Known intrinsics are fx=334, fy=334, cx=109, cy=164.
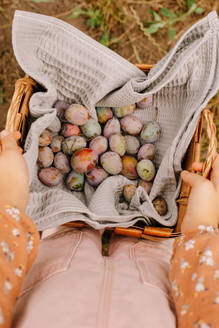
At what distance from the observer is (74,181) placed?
0.91 meters

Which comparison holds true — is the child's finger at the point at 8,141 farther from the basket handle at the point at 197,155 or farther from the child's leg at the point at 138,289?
the basket handle at the point at 197,155

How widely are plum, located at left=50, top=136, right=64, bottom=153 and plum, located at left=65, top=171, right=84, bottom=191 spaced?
0.08 meters

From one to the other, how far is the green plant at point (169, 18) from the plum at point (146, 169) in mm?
631

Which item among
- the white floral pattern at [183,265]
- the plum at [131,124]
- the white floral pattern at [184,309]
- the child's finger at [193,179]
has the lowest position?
the white floral pattern at [184,309]

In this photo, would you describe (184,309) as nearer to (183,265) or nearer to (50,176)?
(183,265)

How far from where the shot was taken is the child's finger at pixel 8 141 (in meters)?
0.72

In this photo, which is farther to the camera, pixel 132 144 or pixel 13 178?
pixel 132 144

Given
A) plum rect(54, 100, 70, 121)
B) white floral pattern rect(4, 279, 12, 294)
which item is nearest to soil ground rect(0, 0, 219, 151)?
plum rect(54, 100, 70, 121)

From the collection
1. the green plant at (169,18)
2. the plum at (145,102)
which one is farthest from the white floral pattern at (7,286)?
the green plant at (169,18)

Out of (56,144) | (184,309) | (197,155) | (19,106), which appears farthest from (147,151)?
(184,309)

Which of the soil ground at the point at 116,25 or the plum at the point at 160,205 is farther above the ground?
the soil ground at the point at 116,25

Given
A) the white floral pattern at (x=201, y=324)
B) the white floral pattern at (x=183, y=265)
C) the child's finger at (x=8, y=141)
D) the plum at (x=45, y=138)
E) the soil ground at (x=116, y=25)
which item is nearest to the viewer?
the white floral pattern at (x=201, y=324)

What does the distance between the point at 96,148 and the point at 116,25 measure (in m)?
0.63

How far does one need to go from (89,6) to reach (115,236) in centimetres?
87
